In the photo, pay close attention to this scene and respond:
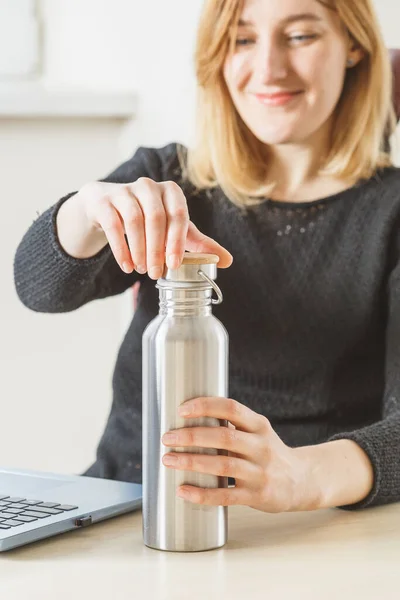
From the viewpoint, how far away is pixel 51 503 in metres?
0.87

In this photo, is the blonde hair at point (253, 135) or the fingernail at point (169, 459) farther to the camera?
the blonde hair at point (253, 135)

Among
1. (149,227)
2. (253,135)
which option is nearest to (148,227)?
(149,227)

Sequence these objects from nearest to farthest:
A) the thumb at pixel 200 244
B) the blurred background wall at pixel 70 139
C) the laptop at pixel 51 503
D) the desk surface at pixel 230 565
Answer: the desk surface at pixel 230 565 → the laptop at pixel 51 503 → the thumb at pixel 200 244 → the blurred background wall at pixel 70 139

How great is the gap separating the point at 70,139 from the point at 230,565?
1.65 metres

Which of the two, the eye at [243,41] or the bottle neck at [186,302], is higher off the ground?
the eye at [243,41]

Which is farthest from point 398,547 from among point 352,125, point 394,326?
point 352,125

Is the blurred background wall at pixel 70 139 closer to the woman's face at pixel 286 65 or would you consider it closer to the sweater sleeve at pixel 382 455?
the woman's face at pixel 286 65

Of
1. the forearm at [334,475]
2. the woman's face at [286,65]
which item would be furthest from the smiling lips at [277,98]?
the forearm at [334,475]

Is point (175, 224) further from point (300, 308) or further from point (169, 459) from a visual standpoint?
point (300, 308)

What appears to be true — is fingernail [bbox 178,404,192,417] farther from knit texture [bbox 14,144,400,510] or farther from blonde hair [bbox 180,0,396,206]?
blonde hair [bbox 180,0,396,206]

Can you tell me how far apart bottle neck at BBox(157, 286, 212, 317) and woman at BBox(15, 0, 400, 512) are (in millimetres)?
451

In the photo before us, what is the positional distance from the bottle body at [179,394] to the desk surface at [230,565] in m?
0.02

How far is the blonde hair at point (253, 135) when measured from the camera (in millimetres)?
1424

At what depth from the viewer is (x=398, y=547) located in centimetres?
80
